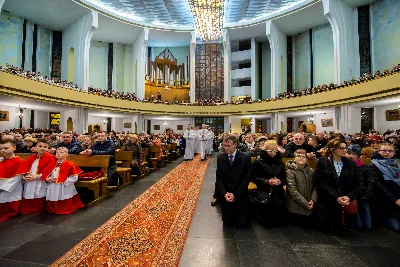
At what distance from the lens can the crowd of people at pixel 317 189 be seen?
306 cm

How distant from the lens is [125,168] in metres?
5.86

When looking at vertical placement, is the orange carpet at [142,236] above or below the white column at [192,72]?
below

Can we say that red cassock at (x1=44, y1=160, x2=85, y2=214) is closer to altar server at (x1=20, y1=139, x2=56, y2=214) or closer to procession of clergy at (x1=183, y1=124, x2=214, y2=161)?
altar server at (x1=20, y1=139, x2=56, y2=214)

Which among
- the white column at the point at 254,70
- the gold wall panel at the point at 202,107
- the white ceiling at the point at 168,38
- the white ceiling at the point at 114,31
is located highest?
the white ceiling at the point at 168,38

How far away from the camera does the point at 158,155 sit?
862 centimetres

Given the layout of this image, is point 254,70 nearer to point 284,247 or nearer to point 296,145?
point 296,145

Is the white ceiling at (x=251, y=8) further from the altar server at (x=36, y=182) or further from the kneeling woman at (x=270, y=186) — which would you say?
the altar server at (x=36, y=182)

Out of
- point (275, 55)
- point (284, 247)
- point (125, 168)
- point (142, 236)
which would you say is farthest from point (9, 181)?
point (275, 55)

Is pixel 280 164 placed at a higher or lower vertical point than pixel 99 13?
lower

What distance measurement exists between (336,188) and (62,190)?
4.25m

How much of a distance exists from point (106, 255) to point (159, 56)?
84.5 feet

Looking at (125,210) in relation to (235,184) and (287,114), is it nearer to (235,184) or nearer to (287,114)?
(235,184)

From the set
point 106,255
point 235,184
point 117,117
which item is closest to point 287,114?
point 117,117

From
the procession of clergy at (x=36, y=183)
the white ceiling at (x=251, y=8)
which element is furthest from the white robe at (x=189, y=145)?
the white ceiling at (x=251, y=8)
